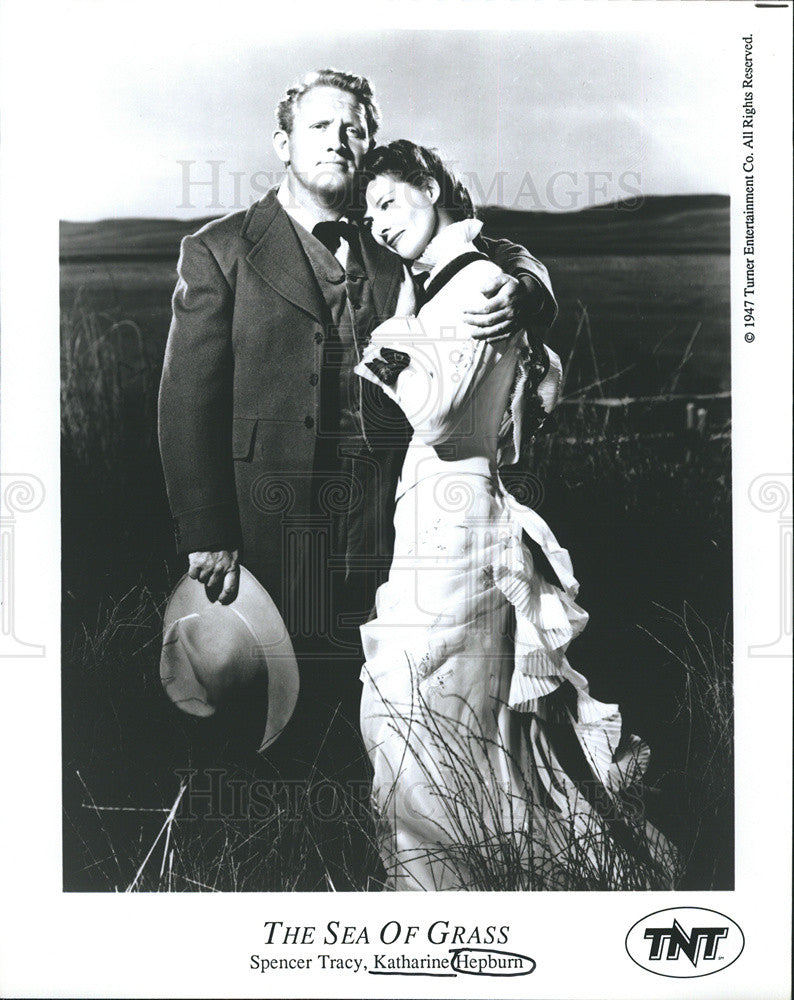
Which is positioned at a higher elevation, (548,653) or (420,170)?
(420,170)

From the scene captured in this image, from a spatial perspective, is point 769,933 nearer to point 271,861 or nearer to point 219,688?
point 271,861

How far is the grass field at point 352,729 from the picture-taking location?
92.2 inches

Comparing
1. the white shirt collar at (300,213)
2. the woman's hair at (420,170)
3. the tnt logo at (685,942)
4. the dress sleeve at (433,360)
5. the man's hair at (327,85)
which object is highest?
the man's hair at (327,85)

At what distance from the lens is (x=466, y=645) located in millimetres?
2350

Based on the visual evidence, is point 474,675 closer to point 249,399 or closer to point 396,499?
point 396,499

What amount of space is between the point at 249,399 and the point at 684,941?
5.71 feet

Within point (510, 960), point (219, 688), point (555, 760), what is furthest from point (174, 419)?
point (510, 960)

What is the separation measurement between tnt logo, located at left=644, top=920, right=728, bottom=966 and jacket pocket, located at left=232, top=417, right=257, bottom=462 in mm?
1555

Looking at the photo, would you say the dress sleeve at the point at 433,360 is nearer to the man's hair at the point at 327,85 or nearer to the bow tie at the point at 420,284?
the bow tie at the point at 420,284

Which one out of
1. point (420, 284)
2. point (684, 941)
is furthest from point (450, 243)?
point (684, 941)

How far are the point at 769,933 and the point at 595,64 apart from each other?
224 cm

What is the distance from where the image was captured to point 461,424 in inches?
93.0

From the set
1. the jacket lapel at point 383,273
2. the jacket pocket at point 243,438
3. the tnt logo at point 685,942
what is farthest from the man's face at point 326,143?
the tnt logo at point 685,942

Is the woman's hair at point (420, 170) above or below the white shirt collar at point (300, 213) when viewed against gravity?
above
